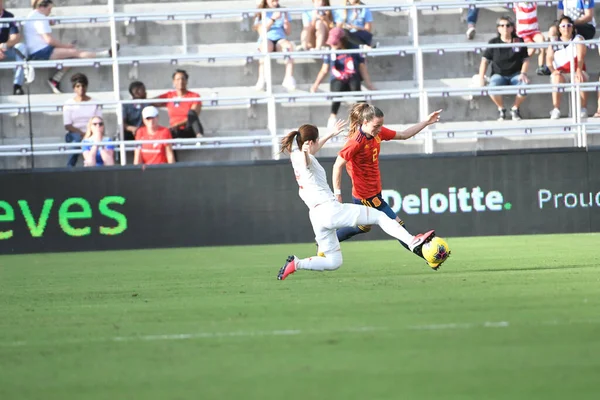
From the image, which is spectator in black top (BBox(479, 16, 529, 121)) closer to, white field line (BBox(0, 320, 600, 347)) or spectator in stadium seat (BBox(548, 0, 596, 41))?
spectator in stadium seat (BBox(548, 0, 596, 41))

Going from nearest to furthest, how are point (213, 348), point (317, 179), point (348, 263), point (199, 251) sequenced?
point (213, 348), point (317, 179), point (348, 263), point (199, 251)

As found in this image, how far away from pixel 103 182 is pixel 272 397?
1400 cm

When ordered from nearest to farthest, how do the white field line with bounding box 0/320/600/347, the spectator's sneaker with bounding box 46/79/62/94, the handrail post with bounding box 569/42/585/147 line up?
the white field line with bounding box 0/320/600/347 → the handrail post with bounding box 569/42/585/147 → the spectator's sneaker with bounding box 46/79/62/94

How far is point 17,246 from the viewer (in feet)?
60.8

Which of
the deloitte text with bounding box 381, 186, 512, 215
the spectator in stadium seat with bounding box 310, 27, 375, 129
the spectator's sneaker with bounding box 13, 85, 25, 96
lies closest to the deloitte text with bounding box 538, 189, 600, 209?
the deloitte text with bounding box 381, 186, 512, 215

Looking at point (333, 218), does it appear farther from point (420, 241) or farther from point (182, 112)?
point (182, 112)

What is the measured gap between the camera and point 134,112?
20.1 metres

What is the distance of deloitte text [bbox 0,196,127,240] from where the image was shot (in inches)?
726

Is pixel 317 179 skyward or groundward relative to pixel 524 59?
groundward

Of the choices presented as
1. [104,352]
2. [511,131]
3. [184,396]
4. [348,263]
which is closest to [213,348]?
[104,352]

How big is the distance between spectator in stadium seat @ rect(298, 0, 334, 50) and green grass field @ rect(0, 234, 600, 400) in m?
9.14

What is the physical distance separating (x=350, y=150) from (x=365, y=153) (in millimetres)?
283

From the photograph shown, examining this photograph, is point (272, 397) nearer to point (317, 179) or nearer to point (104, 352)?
point (104, 352)

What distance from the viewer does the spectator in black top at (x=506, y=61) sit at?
67.2ft
